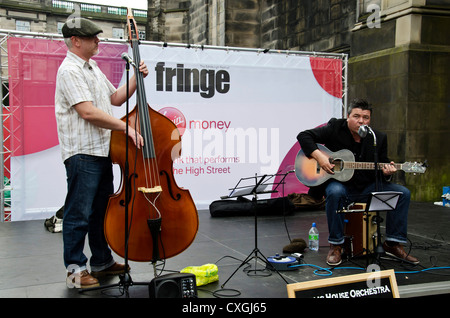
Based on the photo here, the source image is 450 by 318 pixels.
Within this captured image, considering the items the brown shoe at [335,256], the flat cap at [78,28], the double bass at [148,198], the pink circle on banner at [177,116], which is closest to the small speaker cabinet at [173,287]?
the double bass at [148,198]

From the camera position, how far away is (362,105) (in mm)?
4066

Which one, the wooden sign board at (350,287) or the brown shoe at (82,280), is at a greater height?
the wooden sign board at (350,287)

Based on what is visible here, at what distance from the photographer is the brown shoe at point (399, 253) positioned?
3867 mm

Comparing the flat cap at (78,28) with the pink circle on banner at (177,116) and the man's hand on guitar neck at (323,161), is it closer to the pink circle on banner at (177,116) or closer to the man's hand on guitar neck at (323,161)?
the man's hand on guitar neck at (323,161)

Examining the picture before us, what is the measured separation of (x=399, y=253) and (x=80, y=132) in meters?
2.91

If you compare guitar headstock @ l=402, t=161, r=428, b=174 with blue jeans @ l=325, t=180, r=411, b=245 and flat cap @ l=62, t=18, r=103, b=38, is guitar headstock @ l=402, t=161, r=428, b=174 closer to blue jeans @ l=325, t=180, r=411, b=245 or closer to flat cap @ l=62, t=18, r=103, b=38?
blue jeans @ l=325, t=180, r=411, b=245

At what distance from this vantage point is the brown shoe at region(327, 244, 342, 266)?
12.6 ft

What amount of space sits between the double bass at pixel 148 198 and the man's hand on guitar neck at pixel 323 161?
139 cm

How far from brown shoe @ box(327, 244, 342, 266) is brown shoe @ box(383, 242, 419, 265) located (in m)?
0.50

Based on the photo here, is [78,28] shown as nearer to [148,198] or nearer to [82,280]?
[148,198]

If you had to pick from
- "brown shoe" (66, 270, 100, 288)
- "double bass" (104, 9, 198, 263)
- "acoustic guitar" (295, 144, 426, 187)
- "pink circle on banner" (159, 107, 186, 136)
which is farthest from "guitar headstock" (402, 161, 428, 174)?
"pink circle on banner" (159, 107, 186, 136)

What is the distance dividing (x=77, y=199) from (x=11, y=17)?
34.0 m

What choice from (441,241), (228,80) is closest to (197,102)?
(228,80)
